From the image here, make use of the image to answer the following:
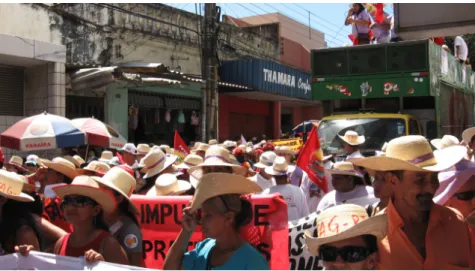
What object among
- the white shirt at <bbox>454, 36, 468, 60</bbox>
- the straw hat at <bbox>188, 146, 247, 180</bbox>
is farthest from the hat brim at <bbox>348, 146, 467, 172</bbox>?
the white shirt at <bbox>454, 36, 468, 60</bbox>

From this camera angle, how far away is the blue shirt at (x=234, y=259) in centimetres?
277

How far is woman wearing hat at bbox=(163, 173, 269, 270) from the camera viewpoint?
2812 millimetres

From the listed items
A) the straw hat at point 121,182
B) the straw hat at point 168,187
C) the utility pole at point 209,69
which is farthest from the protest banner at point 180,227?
the utility pole at point 209,69

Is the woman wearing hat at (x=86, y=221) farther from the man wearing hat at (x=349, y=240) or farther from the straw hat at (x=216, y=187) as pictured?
the man wearing hat at (x=349, y=240)

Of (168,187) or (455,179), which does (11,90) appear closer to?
(168,187)

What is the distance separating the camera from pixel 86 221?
3383mm

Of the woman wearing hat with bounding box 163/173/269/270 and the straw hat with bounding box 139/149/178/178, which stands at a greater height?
the straw hat with bounding box 139/149/178/178

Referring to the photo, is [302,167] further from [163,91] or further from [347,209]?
[163,91]

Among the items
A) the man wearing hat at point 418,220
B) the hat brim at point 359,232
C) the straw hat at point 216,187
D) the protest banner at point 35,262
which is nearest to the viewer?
the hat brim at point 359,232

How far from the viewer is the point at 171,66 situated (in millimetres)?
18500

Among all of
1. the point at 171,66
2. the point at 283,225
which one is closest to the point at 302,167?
the point at 283,225

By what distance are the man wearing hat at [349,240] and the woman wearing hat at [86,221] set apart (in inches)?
56.1

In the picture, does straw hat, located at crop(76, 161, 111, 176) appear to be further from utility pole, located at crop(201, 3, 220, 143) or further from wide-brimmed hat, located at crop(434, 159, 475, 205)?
utility pole, located at crop(201, 3, 220, 143)

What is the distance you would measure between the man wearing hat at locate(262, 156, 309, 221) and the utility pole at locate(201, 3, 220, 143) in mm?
9133
